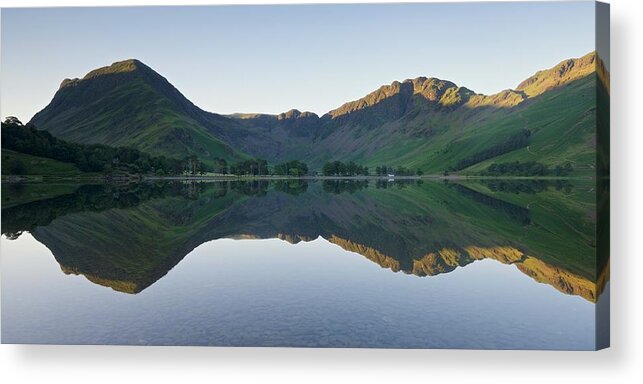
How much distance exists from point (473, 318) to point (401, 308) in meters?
2.50

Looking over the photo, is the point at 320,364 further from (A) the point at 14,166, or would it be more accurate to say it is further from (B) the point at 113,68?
(B) the point at 113,68

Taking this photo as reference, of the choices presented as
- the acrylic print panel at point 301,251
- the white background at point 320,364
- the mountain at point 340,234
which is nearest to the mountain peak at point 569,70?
the acrylic print panel at point 301,251

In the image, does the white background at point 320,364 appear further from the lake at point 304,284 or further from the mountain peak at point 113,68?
the mountain peak at point 113,68

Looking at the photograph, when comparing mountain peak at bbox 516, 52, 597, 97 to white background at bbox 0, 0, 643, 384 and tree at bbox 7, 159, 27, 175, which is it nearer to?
white background at bbox 0, 0, 643, 384

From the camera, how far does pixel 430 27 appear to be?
24.5m

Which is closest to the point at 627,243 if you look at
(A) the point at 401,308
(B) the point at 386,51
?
(A) the point at 401,308

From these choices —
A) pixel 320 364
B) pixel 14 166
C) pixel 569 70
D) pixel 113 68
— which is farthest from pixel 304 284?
pixel 113 68

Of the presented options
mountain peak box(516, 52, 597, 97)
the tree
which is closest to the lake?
the tree

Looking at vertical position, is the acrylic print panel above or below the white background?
above

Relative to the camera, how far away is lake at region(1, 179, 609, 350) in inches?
596

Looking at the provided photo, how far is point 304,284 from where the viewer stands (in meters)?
20.4

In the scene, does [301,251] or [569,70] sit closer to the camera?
[301,251]

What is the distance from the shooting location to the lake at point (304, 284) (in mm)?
15148

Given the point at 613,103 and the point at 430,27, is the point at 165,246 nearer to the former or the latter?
the point at 430,27
